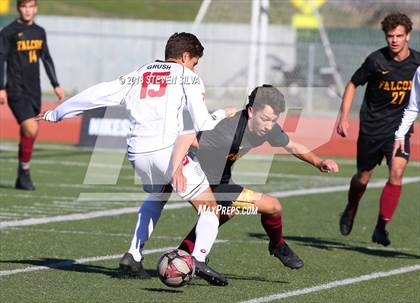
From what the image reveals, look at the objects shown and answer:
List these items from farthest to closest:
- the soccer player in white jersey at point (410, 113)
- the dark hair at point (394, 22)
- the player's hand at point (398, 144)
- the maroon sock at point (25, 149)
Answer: the maroon sock at point (25, 149) → the dark hair at point (394, 22) → the player's hand at point (398, 144) → the soccer player in white jersey at point (410, 113)

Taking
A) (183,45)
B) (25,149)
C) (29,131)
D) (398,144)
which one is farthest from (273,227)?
(29,131)

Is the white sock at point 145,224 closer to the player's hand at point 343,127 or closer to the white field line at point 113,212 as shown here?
the player's hand at point 343,127

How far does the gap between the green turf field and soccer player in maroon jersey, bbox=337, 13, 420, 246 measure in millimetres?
439

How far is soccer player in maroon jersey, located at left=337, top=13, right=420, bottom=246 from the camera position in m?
10.3

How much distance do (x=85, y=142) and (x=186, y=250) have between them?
1232cm

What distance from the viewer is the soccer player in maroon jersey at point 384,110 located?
10289mm

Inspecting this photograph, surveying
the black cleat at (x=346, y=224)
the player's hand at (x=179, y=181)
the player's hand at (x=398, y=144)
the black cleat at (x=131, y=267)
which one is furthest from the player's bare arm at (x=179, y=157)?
the black cleat at (x=346, y=224)

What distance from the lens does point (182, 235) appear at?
11008 mm

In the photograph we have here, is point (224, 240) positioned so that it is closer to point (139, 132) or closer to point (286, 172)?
point (139, 132)

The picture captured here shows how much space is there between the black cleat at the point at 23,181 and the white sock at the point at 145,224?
572cm

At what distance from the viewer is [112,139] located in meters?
20.3

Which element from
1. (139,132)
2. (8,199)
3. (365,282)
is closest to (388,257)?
(365,282)

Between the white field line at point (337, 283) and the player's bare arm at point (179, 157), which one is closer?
the white field line at point (337, 283)

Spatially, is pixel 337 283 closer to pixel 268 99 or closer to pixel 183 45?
pixel 268 99
